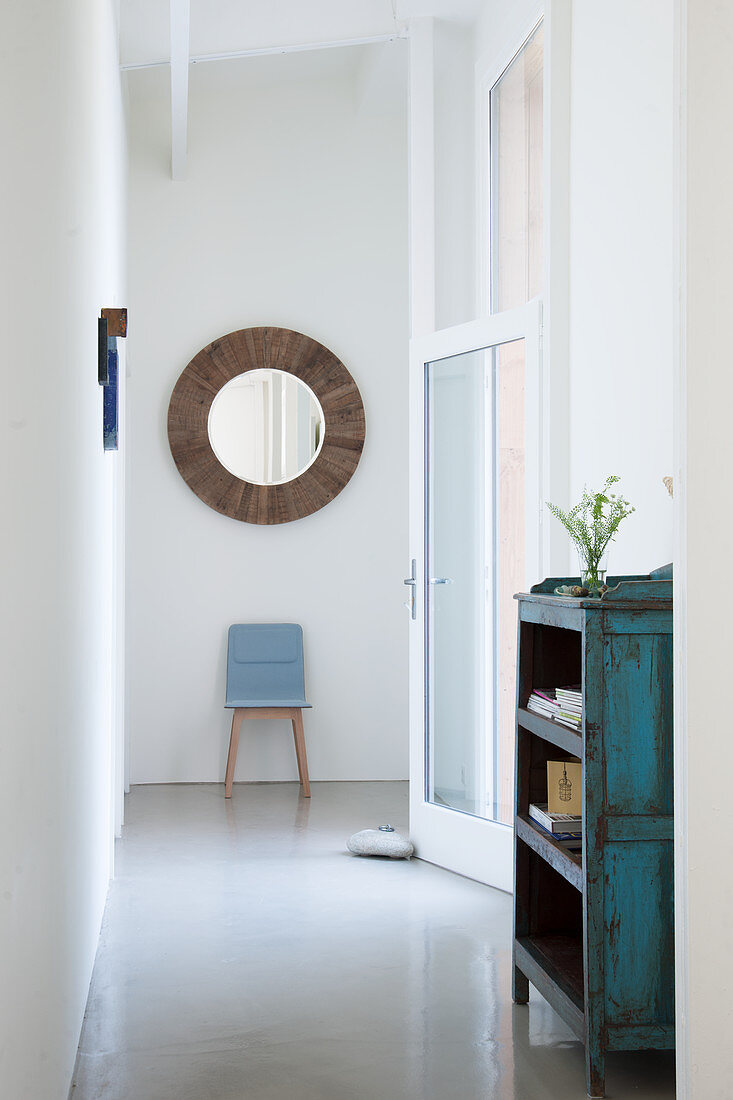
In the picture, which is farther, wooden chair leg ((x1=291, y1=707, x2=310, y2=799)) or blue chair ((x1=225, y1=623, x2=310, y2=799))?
blue chair ((x1=225, y1=623, x2=310, y2=799))

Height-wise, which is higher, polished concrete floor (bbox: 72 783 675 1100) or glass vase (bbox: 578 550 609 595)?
glass vase (bbox: 578 550 609 595)

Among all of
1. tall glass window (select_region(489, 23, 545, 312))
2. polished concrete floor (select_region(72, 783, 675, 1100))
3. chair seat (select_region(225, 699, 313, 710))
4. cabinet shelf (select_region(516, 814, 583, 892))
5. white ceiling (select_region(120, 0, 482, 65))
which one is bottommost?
polished concrete floor (select_region(72, 783, 675, 1100))

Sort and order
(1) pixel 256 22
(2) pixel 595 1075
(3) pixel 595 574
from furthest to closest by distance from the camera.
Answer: (1) pixel 256 22, (3) pixel 595 574, (2) pixel 595 1075

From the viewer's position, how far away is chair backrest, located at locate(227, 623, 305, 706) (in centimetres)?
540

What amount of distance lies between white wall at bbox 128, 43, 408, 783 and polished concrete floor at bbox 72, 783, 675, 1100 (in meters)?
1.32

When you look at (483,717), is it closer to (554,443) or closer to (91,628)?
(554,443)

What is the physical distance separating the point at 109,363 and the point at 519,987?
1.96m

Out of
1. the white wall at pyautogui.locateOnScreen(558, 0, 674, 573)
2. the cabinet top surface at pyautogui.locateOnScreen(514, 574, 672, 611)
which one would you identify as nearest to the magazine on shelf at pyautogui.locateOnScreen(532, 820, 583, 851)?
the cabinet top surface at pyautogui.locateOnScreen(514, 574, 672, 611)

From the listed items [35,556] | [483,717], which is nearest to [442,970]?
[483,717]

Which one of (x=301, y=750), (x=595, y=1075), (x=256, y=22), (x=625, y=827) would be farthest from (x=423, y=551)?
(x=256, y=22)

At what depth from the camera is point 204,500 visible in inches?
217

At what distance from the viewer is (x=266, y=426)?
220 inches

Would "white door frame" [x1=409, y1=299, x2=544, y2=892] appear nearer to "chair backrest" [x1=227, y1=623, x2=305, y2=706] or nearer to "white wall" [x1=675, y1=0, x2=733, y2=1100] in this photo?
"chair backrest" [x1=227, y1=623, x2=305, y2=706]

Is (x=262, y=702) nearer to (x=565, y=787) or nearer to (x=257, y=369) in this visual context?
(x=257, y=369)
